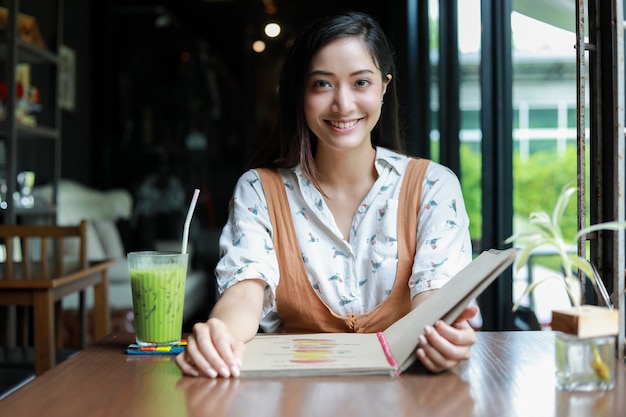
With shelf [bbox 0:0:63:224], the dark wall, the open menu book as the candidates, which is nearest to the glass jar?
the open menu book

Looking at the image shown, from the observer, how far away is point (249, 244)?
60.1 inches

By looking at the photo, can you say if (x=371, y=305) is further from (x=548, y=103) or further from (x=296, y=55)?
(x=548, y=103)

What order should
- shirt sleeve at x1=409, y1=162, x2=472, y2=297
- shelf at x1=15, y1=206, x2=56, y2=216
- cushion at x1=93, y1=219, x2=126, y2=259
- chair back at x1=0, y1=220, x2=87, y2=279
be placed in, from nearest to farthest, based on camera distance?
shirt sleeve at x1=409, y1=162, x2=472, y2=297 → chair back at x1=0, y1=220, x2=87, y2=279 → shelf at x1=15, y1=206, x2=56, y2=216 → cushion at x1=93, y1=219, x2=126, y2=259

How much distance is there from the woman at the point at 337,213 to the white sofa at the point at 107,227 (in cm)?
290

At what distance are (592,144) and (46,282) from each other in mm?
1852

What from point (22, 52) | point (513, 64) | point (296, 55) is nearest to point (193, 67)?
point (22, 52)

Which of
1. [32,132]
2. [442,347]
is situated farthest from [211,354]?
[32,132]

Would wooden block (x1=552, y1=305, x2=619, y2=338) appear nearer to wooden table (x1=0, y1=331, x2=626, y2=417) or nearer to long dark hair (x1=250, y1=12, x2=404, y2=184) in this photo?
wooden table (x1=0, y1=331, x2=626, y2=417)

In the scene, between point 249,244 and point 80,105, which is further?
point 80,105

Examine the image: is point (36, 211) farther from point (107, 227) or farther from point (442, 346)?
point (442, 346)

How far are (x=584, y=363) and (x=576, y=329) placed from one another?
7 centimetres

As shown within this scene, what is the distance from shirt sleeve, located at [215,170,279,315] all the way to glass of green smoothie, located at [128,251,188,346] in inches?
8.2

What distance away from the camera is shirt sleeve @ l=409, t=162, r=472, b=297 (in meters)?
1.45

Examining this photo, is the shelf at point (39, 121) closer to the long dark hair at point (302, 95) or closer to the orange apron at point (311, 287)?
the long dark hair at point (302, 95)
